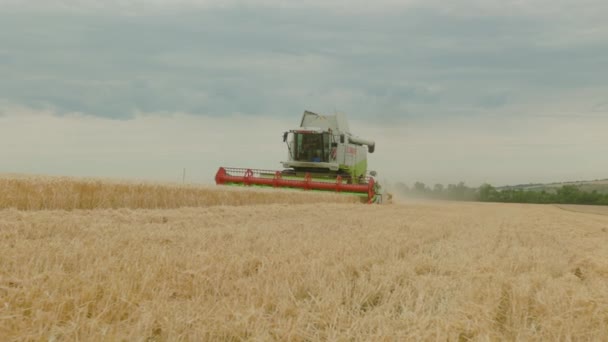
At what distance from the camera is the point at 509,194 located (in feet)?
160

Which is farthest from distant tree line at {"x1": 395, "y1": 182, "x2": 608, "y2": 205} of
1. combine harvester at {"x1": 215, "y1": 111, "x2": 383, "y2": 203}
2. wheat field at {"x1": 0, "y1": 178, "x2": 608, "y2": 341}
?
wheat field at {"x1": 0, "y1": 178, "x2": 608, "y2": 341}

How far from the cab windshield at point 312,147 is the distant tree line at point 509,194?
19310mm

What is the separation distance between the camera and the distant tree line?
43141mm

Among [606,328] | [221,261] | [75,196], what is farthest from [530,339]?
[75,196]

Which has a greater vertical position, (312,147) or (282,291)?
(312,147)

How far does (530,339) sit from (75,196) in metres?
9.10

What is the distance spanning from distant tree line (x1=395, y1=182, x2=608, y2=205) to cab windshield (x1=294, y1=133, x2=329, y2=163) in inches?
760

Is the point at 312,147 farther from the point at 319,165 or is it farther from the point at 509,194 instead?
the point at 509,194

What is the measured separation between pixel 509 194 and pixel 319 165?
35.1 m

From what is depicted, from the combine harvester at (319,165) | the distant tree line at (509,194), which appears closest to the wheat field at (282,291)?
the combine harvester at (319,165)

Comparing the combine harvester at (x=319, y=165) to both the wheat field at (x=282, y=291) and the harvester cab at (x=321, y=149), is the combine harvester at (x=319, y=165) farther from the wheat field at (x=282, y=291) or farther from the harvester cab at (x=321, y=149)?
the wheat field at (x=282, y=291)

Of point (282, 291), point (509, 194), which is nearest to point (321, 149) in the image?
point (282, 291)

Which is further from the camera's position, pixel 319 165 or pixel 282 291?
pixel 319 165

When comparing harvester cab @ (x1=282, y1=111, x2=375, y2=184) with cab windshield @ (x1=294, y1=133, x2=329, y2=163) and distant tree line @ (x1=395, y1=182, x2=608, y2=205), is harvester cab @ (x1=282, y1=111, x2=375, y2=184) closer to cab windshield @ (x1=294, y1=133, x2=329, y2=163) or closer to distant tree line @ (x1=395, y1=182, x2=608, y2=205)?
cab windshield @ (x1=294, y1=133, x2=329, y2=163)
